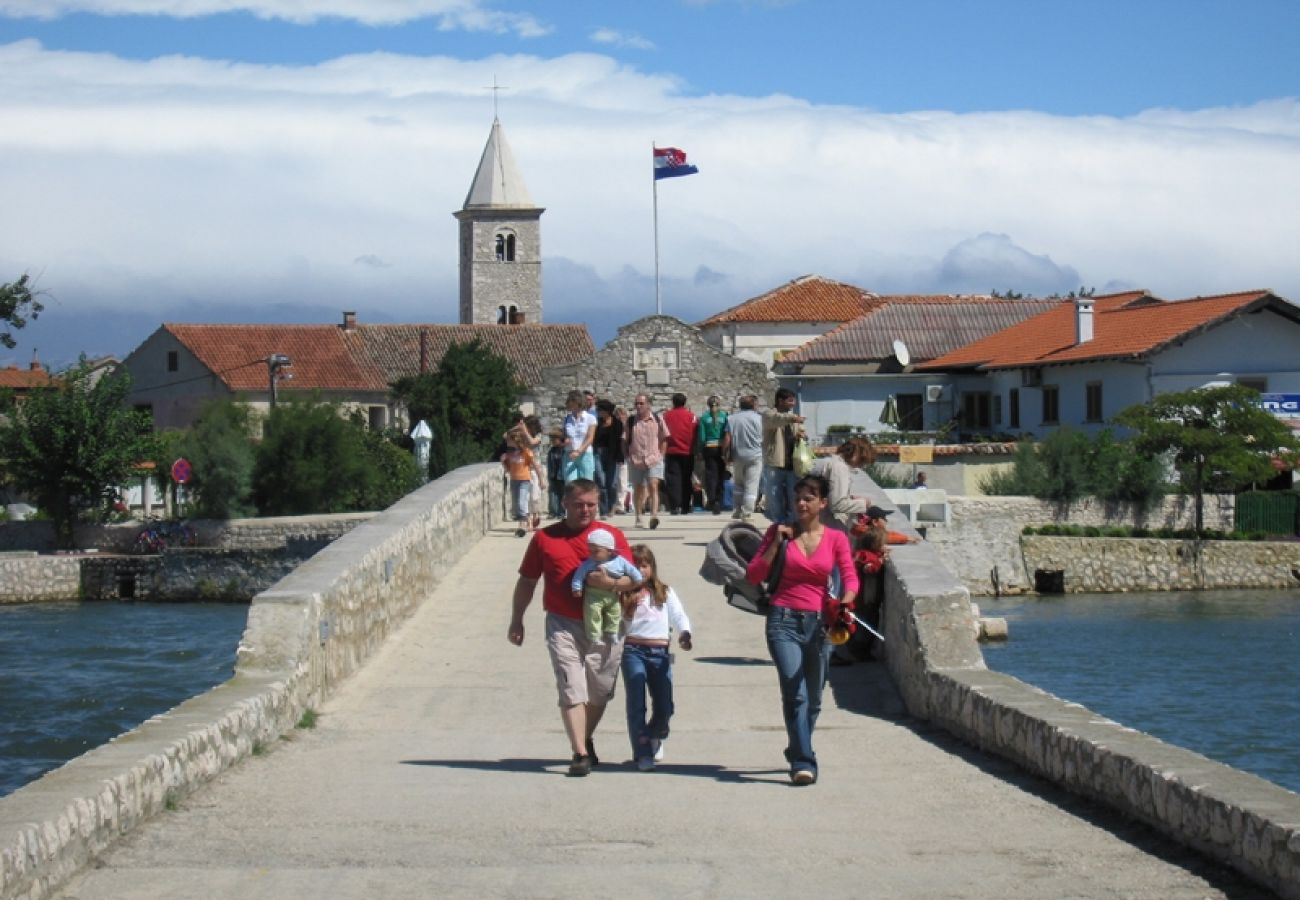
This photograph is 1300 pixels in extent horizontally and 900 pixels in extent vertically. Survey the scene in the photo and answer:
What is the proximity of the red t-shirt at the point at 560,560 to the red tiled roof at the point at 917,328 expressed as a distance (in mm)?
47601

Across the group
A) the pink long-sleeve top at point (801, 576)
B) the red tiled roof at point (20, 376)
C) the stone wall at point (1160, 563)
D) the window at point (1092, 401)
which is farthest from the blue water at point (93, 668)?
the red tiled roof at point (20, 376)

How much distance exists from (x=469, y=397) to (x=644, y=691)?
2307 inches

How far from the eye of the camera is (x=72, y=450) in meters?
59.4

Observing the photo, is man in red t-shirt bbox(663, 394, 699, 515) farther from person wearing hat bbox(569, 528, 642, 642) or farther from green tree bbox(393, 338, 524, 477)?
green tree bbox(393, 338, 524, 477)

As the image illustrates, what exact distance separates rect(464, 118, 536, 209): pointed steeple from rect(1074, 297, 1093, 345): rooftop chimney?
66.1 metres

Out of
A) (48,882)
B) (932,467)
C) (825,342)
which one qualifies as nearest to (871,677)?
(48,882)

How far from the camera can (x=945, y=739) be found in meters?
10.7

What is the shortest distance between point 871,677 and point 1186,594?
36854 mm

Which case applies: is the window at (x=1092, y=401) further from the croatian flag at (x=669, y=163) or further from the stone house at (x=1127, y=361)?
the croatian flag at (x=669, y=163)

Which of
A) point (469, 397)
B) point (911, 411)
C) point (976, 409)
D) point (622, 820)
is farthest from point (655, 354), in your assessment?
point (622, 820)

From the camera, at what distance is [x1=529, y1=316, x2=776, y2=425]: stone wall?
40.5 m

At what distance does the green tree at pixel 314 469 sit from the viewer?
58.2 meters

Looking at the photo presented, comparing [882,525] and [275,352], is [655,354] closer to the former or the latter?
[882,525]

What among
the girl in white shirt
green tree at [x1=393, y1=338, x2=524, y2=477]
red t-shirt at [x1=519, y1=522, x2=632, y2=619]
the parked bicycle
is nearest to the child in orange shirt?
red t-shirt at [x1=519, y1=522, x2=632, y2=619]
